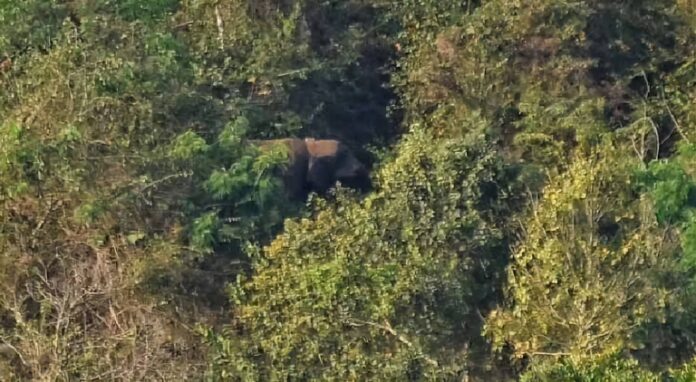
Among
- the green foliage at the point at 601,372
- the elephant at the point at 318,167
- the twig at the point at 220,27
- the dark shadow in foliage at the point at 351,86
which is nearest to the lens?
the green foliage at the point at 601,372

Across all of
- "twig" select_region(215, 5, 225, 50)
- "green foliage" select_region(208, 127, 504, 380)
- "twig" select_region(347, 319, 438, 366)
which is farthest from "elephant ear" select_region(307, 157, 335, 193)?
"twig" select_region(347, 319, 438, 366)

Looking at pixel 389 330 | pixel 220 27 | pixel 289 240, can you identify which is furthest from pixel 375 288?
pixel 220 27

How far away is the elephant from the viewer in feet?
46.1

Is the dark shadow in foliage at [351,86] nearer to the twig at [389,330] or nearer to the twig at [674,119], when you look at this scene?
the twig at [674,119]

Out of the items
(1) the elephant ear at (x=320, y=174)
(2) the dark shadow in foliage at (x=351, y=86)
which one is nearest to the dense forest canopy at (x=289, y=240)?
(1) the elephant ear at (x=320, y=174)

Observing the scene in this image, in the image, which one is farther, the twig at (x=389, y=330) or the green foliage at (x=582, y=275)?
the twig at (x=389, y=330)

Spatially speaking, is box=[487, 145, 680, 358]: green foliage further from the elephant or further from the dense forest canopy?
the elephant

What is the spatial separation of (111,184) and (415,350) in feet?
10.5

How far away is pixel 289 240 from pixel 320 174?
8.60ft

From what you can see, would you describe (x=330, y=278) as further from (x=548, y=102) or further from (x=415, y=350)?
(x=548, y=102)

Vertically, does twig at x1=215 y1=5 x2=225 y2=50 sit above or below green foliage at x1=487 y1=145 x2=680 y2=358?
above

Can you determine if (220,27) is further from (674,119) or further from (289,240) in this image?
(674,119)

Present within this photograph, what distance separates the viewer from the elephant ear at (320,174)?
47.2 feet

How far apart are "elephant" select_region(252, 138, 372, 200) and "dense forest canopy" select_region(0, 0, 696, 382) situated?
8.1 inches
